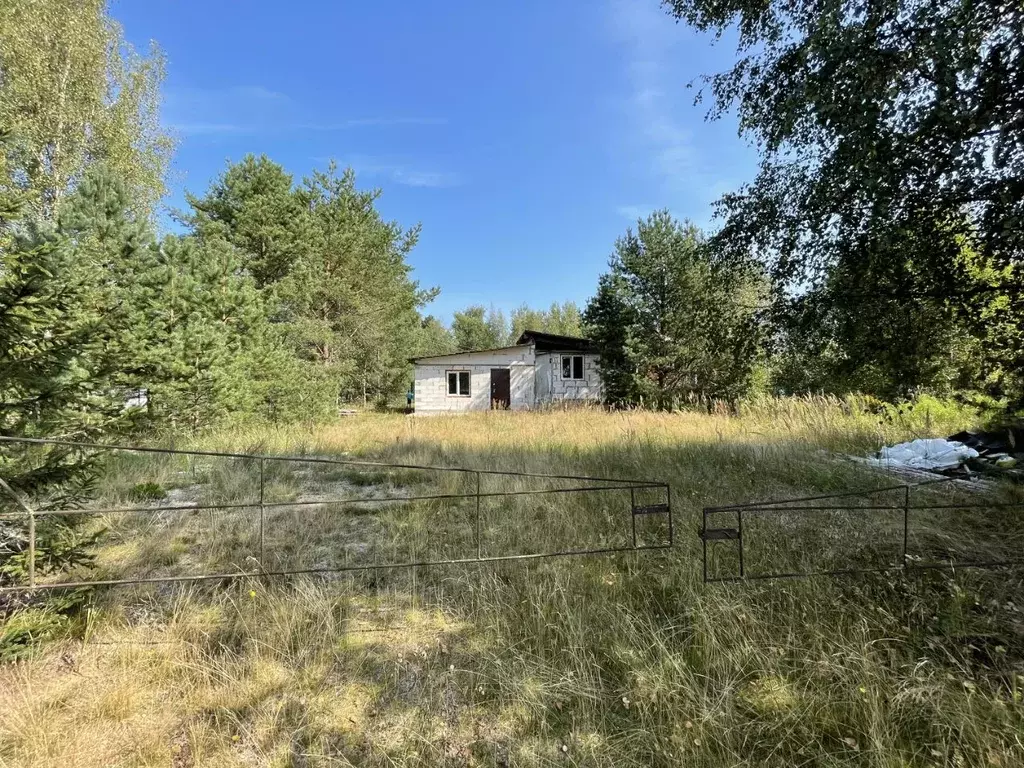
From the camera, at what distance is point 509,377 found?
19031 millimetres

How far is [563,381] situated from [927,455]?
14.4 meters

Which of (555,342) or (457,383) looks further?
(555,342)

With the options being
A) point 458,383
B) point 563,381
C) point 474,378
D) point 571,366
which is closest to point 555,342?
point 571,366

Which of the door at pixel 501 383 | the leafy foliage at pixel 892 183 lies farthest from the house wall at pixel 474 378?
the leafy foliage at pixel 892 183

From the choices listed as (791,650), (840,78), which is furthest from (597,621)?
(840,78)

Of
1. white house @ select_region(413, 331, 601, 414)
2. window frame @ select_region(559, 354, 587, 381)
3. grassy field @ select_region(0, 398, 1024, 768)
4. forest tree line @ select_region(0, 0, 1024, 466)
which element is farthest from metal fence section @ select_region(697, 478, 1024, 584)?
→ window frame @ select_region(559, 354, 587, 381)

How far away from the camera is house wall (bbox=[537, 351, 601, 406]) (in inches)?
747

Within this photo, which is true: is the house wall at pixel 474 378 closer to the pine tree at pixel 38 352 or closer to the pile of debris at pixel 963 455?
the pile of debris at pixel 963 455

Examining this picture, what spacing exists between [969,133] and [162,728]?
4960 millimetres

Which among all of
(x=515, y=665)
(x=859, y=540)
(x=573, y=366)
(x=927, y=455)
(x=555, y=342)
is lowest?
(x=515, y=665)

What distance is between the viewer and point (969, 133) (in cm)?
249

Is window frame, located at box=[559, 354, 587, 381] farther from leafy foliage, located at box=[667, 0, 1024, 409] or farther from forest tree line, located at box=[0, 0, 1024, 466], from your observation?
leafy foliage, located at box=[667, 0, 1024, 409]

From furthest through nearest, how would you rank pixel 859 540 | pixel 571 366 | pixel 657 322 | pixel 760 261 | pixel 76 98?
pixel 571 366 < pixel 657 322 < pixel 76 98 < pixel 760 261 < pixel 859 540

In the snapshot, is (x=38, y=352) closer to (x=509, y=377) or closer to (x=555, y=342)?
(x=509, y=377)
